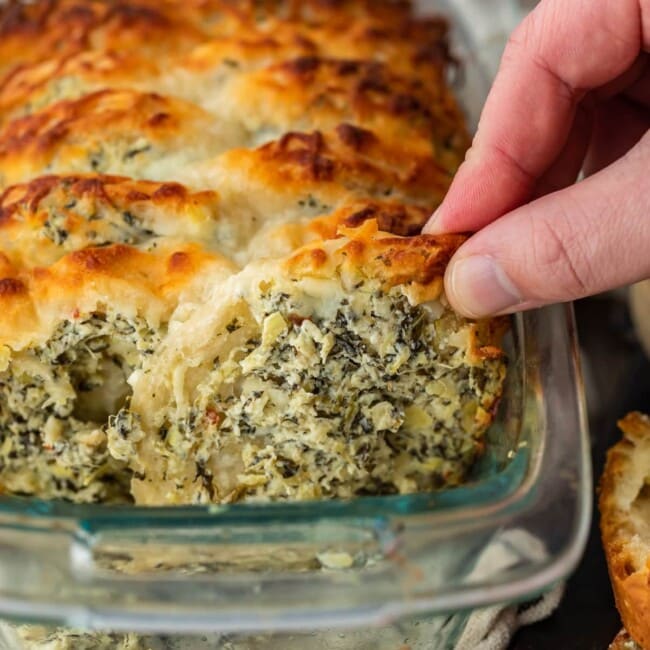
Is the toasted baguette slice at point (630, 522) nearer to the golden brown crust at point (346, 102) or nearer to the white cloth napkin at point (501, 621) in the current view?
the white cloth napkin at point (501, 621)

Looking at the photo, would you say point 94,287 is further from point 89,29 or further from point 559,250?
point 89,29

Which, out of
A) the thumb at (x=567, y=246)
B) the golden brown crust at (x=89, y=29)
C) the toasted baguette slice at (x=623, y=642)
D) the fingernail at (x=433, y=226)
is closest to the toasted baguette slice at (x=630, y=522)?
the toasted baguette slice at (x=623, y=642)

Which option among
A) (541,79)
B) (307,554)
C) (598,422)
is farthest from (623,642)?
(541,79)

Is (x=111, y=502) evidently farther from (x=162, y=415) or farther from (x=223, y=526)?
(x=223, y=526)

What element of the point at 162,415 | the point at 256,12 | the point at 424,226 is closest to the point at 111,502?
the point at 162,415

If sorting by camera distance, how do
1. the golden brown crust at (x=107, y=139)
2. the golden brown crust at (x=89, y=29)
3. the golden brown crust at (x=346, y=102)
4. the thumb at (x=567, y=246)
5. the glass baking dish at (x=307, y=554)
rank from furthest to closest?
the golden brown crust at (x=89, y=29), the golden brown crust at (x=346, y=102), the golden brown crust at (x=107, y=139), the thumb at (x=567, y=246), the glass baking dish at (x=307, y=554)

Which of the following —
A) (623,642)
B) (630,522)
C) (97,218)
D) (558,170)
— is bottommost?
(623,642)

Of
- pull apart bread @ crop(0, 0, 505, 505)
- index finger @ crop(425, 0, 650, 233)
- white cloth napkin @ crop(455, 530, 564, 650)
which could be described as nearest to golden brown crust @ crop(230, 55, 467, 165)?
pull apart bread @ crop(0, 0, 505, 505)
